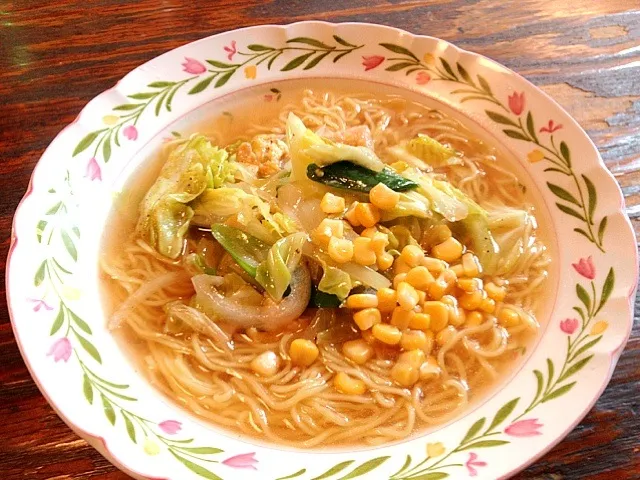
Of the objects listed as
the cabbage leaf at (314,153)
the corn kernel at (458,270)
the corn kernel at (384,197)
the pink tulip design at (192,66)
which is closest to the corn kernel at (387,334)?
the corn kernel at (458,270)

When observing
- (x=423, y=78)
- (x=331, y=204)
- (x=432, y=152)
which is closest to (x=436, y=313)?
(x=331, y=204)

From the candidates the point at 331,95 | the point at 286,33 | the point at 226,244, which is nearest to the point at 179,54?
the point at 286,33

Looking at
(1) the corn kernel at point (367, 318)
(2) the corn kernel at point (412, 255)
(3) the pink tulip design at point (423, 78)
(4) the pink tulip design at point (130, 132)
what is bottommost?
(1) the corn kernel at point (367, 318)

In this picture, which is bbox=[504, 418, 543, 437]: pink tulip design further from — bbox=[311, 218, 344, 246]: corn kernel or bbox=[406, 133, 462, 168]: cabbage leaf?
bbox=[406, 133, 462, 168]: cabbage leaf

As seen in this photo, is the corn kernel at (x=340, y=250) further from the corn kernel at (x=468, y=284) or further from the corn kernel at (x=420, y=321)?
the corn kernel at (x=468, y=284)

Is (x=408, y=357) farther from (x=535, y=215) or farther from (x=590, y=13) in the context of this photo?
(x=590, y=13)

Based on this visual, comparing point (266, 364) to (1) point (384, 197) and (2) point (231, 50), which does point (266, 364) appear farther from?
(2) point (231, 50)
